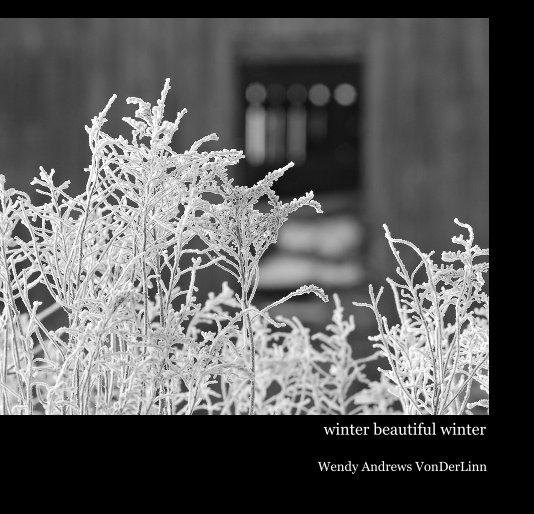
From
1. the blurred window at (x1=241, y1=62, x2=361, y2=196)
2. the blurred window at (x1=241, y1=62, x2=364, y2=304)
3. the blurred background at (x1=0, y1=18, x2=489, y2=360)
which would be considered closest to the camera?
the blurred background at (x1=0, y1=18, x2=489, y2=360)

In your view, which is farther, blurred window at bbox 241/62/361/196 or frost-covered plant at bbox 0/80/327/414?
blurred window at bbox 241/62/361/196

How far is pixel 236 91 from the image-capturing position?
2631mm

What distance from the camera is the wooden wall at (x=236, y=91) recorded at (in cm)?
262

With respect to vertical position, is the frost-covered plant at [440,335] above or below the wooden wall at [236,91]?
below

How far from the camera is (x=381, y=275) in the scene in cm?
266

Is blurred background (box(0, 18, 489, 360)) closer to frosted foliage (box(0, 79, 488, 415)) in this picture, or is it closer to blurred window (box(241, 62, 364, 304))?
blurred window (box(241, 62, 364, 304))

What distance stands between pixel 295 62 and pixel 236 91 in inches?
9.8

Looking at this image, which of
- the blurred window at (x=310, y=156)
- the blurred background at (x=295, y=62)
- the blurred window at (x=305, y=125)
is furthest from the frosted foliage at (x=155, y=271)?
the blurred window at (x=305, y=125)
